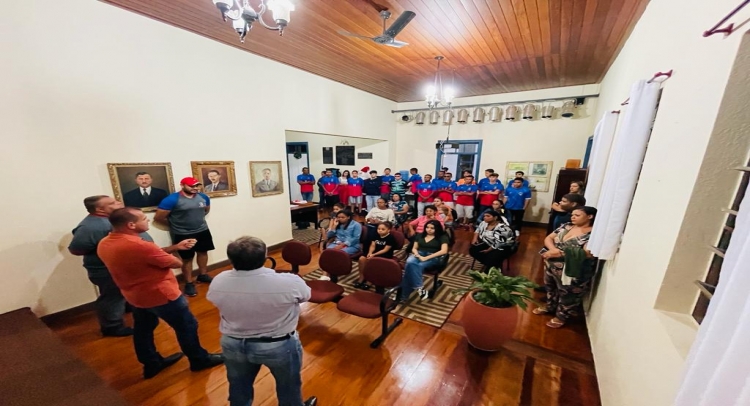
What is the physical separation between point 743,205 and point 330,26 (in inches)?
143

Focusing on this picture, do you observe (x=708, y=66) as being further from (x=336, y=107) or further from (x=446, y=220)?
(x=336, y=107)

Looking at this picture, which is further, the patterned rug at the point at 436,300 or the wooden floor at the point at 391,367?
the patterned rug at the point at 436,300

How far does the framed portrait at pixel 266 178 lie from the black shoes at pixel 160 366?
262 cm

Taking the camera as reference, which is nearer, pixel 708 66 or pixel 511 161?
pixel 708 66

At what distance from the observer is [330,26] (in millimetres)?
3143

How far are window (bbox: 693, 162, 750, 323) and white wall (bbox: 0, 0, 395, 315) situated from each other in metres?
4.74

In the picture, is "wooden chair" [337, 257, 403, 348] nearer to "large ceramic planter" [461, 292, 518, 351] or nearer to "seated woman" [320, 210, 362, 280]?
"large ceramic planter" [461, 292, 518, 351]

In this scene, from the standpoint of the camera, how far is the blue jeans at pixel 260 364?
4.65 ft

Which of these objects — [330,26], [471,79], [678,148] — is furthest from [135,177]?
[471,79]

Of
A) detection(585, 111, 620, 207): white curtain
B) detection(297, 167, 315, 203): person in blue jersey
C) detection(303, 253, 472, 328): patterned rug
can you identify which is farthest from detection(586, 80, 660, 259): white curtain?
detection(297, 167, 315, 203): person in blue jersey

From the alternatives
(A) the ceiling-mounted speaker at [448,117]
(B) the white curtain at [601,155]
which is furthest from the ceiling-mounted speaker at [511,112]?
(B) the white curtain at [601,155]

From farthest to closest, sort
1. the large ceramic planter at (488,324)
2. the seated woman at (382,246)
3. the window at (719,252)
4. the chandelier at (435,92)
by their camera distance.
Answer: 1. the chandelier at (435,92)
2. the seated woman at (382,246)
3. the large ceramic planter at (488,324)
4. the window at (719,252)

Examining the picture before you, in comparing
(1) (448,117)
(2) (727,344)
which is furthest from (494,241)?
(1) (448,117)

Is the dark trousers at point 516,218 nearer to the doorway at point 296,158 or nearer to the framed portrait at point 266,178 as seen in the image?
the framed portrait at point 266,178
